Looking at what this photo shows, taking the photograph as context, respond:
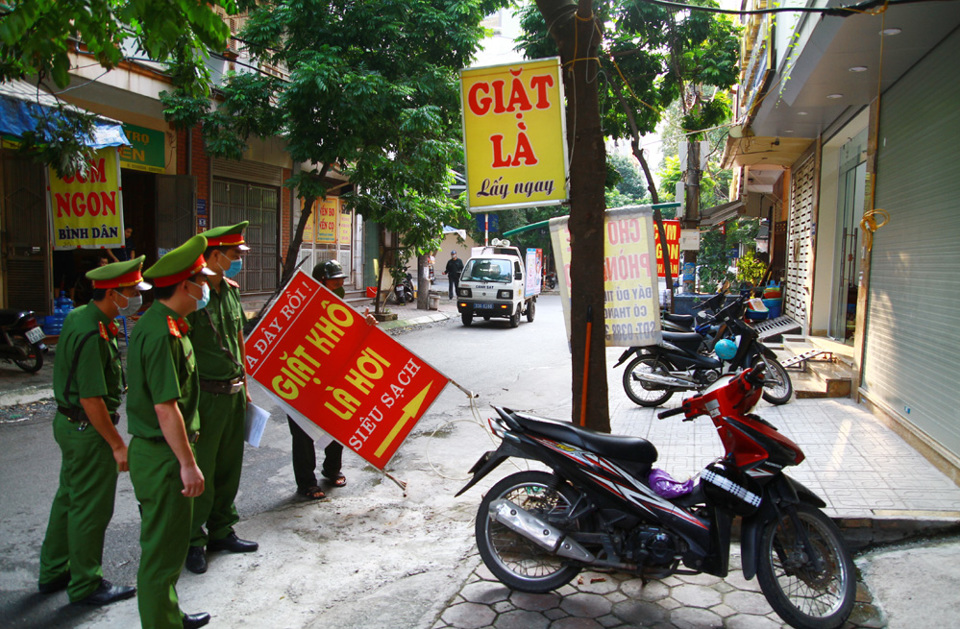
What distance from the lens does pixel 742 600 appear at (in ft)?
11.7

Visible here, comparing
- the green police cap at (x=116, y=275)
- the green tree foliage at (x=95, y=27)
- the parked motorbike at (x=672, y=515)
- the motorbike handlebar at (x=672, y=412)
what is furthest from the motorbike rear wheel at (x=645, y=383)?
the green police cap at (x=116, y=275)

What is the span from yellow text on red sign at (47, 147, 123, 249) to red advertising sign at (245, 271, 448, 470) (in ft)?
19.6

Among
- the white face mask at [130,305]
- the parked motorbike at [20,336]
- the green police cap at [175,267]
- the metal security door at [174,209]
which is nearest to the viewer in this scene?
the green police cap at [175,267]

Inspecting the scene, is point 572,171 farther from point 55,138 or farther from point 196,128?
point 196,128

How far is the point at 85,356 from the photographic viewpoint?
3.26 m

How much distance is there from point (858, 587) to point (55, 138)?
9041mm

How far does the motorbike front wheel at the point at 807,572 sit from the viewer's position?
316cm

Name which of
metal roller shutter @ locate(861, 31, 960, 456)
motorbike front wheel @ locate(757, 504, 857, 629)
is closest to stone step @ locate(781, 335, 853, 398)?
metal roller shutter @ locate(861, 31, 960, 456)

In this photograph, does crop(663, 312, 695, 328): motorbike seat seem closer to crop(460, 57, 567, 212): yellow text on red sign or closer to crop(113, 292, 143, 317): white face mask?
crop(460, 57, 567, 212): yellow text on red sign

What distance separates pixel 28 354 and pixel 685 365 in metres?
8.27

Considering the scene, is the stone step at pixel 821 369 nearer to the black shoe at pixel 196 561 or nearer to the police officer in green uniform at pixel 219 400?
the police officer in green uniform at pixel 219 400

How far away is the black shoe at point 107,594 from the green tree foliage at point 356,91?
352 inches

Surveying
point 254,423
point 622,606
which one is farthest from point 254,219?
point 622,606

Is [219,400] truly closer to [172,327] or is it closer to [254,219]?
[172,327]
